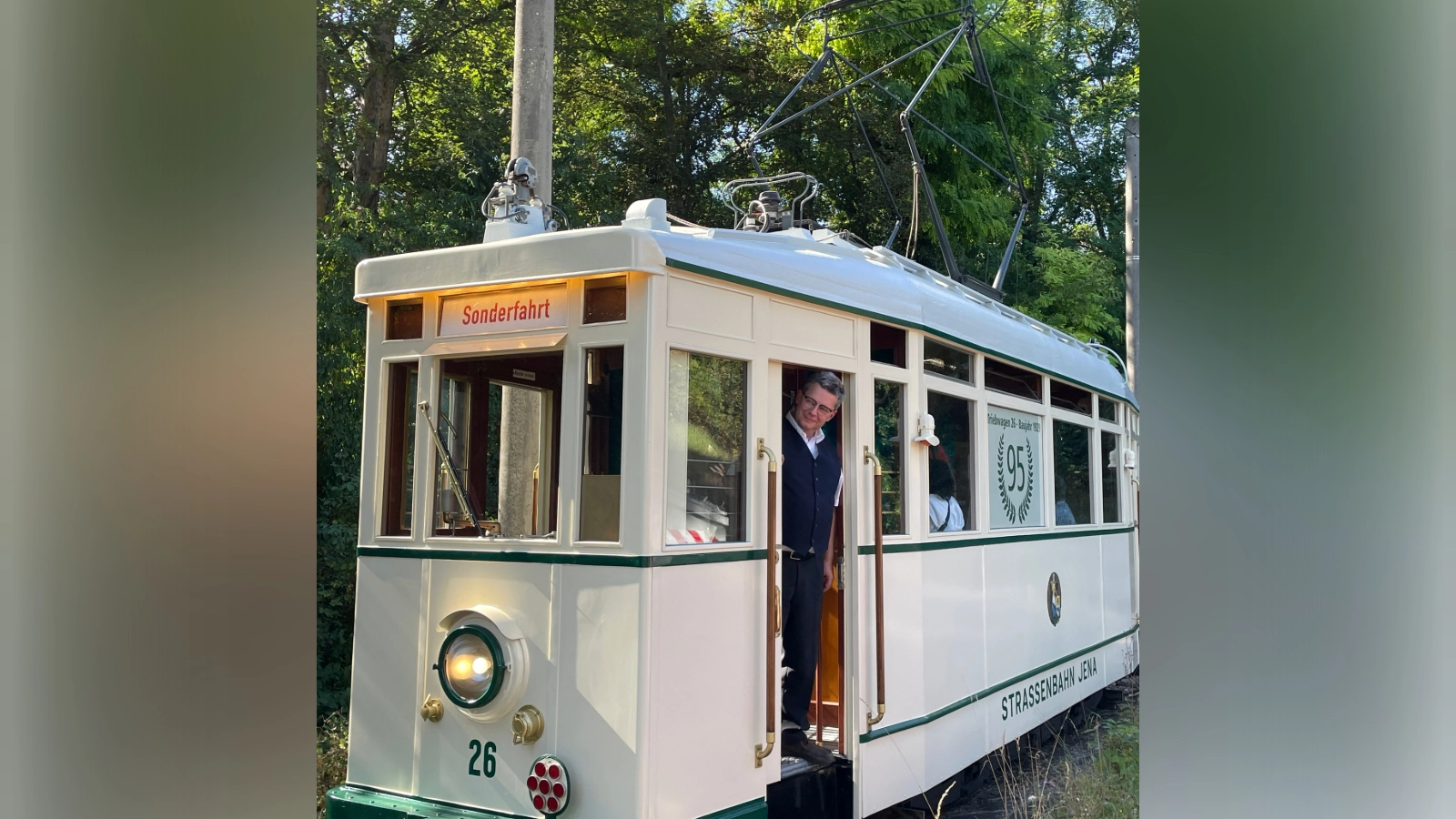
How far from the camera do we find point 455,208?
1271cm

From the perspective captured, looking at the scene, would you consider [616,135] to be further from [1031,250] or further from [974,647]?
[974,647]

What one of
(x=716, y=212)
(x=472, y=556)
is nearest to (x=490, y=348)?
(x=472, y=556)

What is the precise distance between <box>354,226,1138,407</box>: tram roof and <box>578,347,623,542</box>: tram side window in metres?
0.35

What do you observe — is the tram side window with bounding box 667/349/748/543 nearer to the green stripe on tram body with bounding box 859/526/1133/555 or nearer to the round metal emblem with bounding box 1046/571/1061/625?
the green stripe on tram body with bounding box 859/526/1133/555

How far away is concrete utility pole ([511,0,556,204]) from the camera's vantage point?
23.7 feet

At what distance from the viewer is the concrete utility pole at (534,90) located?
7.22 metres

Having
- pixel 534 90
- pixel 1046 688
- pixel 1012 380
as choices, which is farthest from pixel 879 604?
pixel 534 90

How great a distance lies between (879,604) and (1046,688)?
9.39 ft

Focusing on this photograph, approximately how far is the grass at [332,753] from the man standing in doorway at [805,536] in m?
3.83

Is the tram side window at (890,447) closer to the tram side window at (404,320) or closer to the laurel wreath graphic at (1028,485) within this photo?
the laurel wreath graphic at (1028,485)

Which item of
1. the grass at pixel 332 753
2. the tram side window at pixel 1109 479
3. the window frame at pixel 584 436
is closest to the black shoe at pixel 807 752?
the window frame at pixel 584 436

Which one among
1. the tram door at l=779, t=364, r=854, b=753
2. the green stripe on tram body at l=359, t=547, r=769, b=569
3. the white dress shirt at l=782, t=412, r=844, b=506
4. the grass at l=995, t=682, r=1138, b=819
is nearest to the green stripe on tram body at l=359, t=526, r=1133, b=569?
the green stripe on tram body at l=359, t=547, r=769, b=569

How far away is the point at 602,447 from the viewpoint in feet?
14.8
